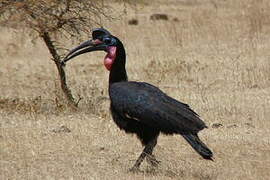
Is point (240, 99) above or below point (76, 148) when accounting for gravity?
below

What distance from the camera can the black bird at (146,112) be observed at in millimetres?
7191

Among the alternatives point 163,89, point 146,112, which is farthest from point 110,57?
point 163,89

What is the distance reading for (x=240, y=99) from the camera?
12.3 meters

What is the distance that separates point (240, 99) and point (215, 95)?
0.65m

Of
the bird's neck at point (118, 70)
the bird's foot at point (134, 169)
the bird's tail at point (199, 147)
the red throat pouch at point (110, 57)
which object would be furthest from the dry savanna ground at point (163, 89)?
the red throat pouch at point (110, 57)

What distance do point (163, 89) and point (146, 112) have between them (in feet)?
22.1

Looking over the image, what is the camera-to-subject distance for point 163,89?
14039 millimetres

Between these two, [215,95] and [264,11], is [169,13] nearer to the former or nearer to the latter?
[264,11]

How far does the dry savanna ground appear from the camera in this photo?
7.92 m

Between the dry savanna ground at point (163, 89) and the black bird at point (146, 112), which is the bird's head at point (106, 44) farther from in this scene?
the dry savanna ground at point (163, 89)

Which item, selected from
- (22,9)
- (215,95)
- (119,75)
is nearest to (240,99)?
(215,95)

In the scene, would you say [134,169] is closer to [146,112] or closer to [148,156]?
[148,156]

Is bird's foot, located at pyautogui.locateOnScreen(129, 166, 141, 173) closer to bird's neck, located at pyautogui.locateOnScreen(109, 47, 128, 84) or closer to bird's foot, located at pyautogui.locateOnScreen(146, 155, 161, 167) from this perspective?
bird's foot, located at pyautogui.locateOnScreen(146, 155, 161, 167)

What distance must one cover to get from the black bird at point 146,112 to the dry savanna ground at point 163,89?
429 millimetres
